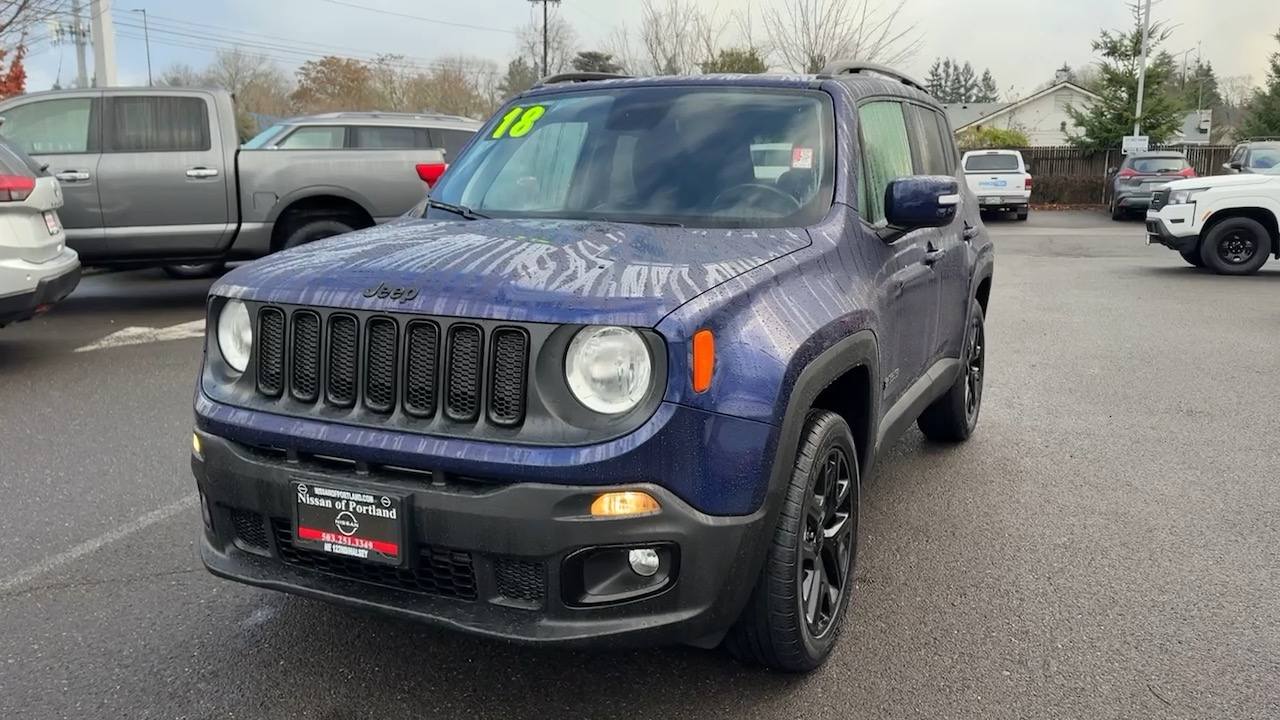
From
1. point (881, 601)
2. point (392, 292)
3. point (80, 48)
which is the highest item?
point (80, 48)

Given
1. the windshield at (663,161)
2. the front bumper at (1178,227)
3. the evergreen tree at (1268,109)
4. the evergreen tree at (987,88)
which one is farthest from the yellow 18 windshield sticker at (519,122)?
the evergreen tree at (987,88)

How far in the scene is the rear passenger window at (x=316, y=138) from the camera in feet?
33.9

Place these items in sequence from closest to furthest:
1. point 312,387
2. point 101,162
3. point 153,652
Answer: point 312,387
point 153,652
point 101,162

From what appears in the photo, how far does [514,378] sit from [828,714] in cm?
134

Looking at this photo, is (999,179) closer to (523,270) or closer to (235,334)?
(523,270)

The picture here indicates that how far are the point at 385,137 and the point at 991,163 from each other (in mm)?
18451

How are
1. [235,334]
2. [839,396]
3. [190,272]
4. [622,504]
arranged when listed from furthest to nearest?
[190,272] → [839,396] → [235,334] → [622,504]

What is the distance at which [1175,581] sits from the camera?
3811 mm

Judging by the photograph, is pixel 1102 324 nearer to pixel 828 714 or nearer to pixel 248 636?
pixel 828 714

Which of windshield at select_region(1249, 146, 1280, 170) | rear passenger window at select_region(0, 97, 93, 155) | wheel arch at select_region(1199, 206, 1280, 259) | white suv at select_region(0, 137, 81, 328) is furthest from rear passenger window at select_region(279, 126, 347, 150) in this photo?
windshield at select_region(1249, 146, 1280, 170)

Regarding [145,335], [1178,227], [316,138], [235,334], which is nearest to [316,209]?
[316,138]

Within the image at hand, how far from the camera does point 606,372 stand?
2492 millimetres

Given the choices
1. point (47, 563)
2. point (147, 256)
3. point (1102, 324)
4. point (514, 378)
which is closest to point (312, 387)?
point (514, 378)

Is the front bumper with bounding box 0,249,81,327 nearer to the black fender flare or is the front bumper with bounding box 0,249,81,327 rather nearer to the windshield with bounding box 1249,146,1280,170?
the black fender flare
